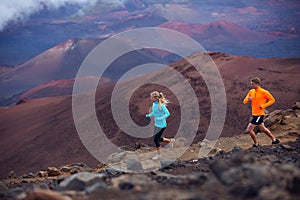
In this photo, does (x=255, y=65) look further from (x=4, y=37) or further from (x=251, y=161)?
(x=4, y=37)

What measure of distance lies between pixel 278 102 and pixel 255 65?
15.1 ft

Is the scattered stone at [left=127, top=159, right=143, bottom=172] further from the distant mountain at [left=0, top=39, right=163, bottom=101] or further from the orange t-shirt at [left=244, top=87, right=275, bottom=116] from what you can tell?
the distant mountain at [left=0, top=39, right=163, bottom=101]

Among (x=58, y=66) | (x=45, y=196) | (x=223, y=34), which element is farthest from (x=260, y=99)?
(x=223, y=34)

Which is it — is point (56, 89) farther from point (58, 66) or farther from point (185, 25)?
point (185, 25)

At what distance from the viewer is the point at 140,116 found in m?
16.8

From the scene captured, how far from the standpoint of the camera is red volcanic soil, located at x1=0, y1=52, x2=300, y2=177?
50.2 feet

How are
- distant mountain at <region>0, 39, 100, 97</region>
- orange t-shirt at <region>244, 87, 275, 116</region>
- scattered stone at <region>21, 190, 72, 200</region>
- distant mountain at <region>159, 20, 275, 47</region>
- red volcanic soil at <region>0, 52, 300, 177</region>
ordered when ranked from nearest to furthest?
scattered stone at <region>21, 190, 72, 200</region> < orange t-shirt at <region>244, 87, 275, 116</region> < red volcanic soil at <region>0, 52, 300, 177</region> < distant mountain at <region>0, 39, 100, 97</region> < distant mountain at <region>159, 20, 275, 47</region>

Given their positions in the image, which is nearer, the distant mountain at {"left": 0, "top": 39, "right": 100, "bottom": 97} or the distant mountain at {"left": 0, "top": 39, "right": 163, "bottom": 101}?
the distant mountain at {"left": 0, "top": 39, "right": 163, "bottom": 101}

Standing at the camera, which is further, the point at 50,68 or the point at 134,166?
the point at 50,68

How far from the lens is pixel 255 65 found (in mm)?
19266

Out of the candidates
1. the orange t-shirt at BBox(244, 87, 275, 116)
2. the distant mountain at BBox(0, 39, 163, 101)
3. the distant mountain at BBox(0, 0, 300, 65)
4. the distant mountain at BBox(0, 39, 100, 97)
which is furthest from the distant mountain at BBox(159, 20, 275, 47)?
the orange t-shirt at BBox(244, 87, 275, 116)

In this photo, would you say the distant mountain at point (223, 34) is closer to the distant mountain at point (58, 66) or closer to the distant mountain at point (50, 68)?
the distant mountain at point (58, 66)

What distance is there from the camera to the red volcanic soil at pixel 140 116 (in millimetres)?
15304

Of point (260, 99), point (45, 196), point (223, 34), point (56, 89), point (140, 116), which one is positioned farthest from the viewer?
point (223, 34)
